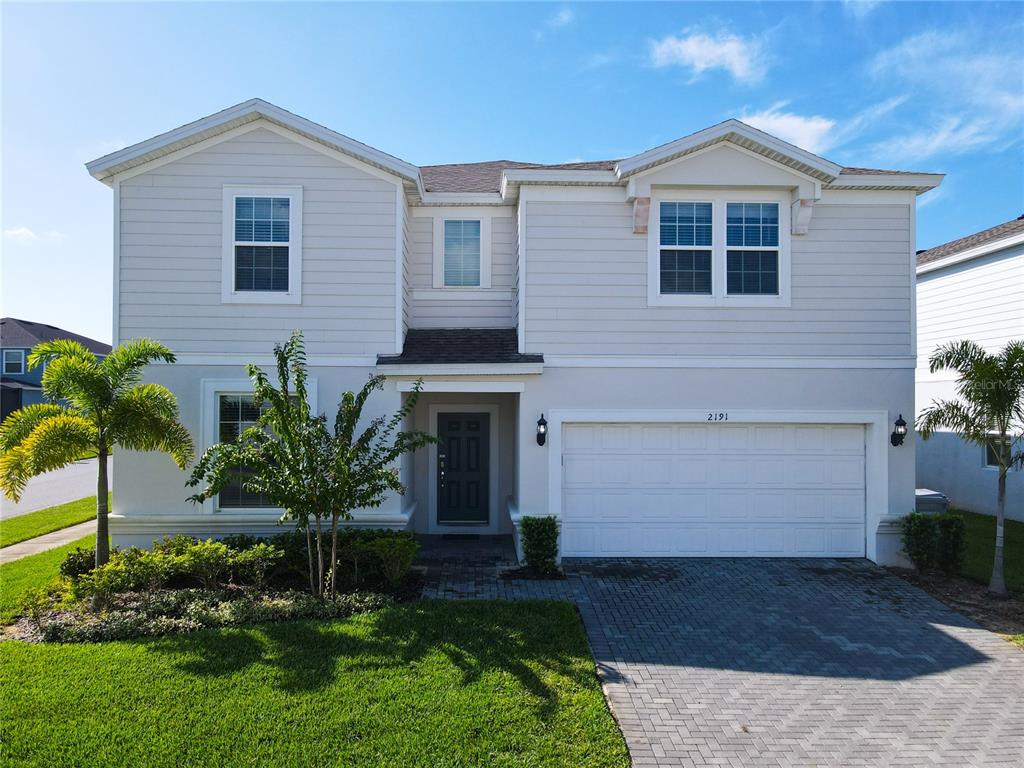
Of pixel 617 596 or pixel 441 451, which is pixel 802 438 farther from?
pixel 441 451

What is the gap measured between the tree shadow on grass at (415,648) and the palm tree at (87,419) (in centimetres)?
279

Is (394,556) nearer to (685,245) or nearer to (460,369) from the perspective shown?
(460,369)

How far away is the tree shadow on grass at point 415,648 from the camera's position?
18.1 feet

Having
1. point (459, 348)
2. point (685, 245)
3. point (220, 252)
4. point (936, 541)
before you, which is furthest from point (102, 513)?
point (936, 541)

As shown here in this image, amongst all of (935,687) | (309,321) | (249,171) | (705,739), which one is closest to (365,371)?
(309,321)

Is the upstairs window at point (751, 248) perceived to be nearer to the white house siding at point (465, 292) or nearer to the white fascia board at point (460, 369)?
the white fascia board at point (460, 369)

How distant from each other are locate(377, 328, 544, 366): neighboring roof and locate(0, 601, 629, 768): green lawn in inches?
156

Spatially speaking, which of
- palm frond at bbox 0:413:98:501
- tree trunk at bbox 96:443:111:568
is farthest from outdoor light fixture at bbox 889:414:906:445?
palm frond at bbox 0:413:98:501

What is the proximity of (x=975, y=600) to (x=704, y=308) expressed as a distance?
5.40 meters

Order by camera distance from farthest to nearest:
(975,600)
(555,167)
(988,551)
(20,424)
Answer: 1. (988,551)
2. (555,167)
3. (975,600)
4. (20,424)

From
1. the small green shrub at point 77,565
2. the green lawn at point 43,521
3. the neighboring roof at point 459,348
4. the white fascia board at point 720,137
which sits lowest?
the green lawn at point 43,521

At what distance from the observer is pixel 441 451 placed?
37.0 ft

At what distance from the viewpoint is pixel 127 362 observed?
776 centimetres

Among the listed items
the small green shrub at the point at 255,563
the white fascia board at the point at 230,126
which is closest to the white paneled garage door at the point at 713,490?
the small green shrub at the point at 255,563
